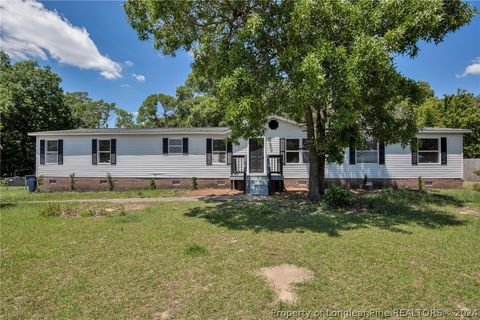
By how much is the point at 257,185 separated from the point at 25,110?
22.4m

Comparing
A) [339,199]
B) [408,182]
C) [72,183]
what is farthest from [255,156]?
[72,183]

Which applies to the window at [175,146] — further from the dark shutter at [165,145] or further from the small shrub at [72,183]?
the small shrub at [72,183]

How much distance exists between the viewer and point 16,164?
75.7 ft

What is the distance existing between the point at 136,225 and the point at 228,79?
4382 millimetres

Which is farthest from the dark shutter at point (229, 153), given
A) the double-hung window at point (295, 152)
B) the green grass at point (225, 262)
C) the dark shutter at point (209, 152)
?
the green grass at point (225, 262)

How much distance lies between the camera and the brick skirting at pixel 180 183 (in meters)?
14.6

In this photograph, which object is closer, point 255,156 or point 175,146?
point 255,156

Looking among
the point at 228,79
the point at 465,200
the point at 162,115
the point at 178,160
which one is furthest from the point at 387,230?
the point at 162,115

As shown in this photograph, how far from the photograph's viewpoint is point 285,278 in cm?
391

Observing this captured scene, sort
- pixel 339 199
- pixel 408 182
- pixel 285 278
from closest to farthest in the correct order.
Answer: pixel 285 278 → pixel 339 199 → pixel 408 182

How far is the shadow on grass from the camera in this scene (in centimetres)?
681

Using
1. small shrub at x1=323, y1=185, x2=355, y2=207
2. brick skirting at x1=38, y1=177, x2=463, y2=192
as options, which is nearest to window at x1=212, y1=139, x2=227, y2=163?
brick skirting at x1=38, y1=177, x2=463, y2=192

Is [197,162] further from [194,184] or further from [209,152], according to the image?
[194,184]

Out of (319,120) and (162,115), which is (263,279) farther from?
(162,115)
